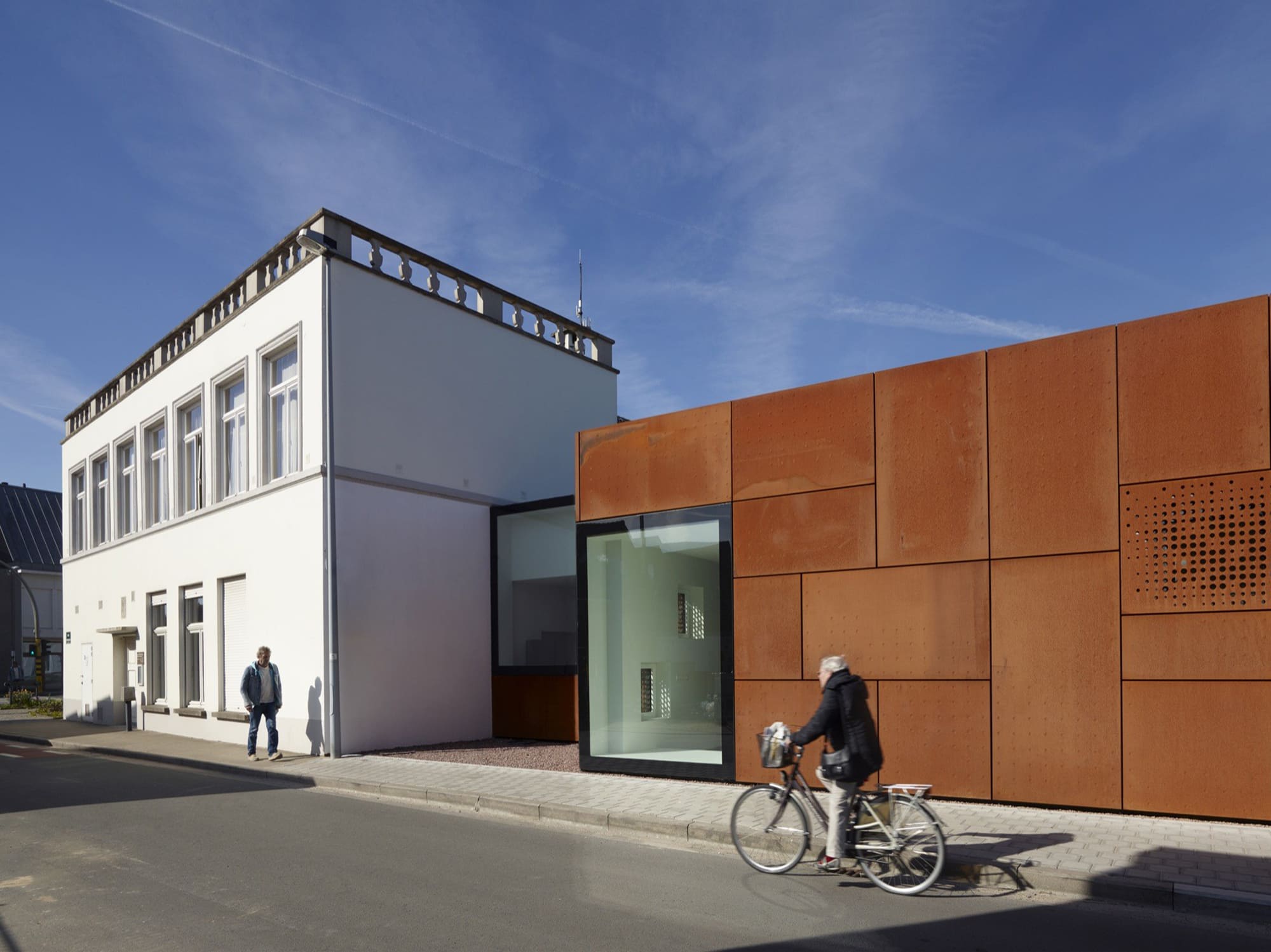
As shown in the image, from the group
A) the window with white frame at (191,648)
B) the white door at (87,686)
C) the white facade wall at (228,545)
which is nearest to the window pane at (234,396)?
the white facade wall at (228,545)

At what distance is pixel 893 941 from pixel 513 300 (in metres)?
15.7

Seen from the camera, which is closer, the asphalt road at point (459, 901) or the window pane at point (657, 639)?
the asphalt road at point (459, 901)

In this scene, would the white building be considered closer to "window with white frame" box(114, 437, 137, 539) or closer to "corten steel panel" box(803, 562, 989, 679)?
"window with white frame" box(114, 437, 137, 539)

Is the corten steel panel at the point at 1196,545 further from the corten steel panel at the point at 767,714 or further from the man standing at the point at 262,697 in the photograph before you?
the man standing at the point at 262,697

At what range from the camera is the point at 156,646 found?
2269 centimetres

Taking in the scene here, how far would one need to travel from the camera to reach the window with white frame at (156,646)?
22312mm

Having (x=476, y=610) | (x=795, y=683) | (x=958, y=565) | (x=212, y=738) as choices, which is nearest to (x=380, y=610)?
(x=476, y=610)

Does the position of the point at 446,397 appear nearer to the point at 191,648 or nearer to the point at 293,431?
the point at 293,431

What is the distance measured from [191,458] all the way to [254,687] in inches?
315

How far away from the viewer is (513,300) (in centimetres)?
1959

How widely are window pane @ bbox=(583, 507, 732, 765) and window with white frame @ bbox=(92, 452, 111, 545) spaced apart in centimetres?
1935

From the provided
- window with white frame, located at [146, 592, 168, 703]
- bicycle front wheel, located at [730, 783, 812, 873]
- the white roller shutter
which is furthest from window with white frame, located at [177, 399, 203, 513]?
bicycle front wheel, located at [730, 783, 812, 873]

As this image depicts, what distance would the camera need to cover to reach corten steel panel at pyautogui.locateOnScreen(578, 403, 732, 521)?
11.8 metres

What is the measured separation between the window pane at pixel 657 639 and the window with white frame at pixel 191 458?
11688mm
